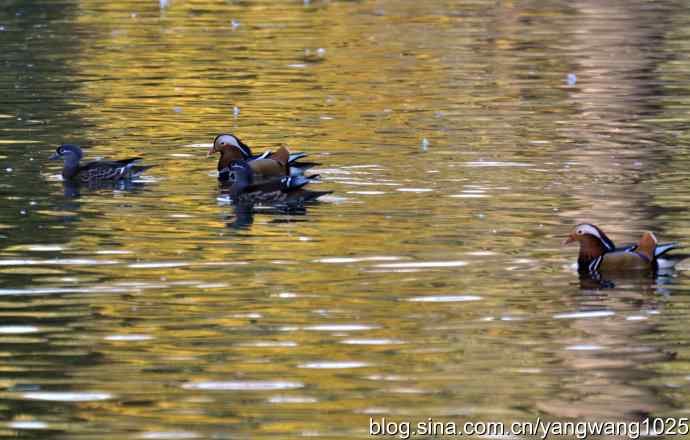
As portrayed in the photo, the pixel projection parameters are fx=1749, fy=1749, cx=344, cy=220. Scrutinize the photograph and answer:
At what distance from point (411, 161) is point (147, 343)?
9285mm

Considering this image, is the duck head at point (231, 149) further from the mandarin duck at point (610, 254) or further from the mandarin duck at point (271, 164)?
the mandarin duck at point (610, 254)

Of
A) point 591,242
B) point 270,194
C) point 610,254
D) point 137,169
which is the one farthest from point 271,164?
point 610,254

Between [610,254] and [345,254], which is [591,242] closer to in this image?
[610,254]

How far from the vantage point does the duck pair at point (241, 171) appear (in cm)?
1984

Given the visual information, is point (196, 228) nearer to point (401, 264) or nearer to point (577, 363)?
point (401, 264)

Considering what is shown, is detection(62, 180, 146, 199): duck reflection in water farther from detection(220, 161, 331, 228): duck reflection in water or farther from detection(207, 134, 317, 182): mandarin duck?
detection(220, 161, 331, 228): duck reflection in water

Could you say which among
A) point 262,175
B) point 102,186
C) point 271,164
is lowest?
point 102,186

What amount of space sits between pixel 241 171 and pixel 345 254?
3.95 m

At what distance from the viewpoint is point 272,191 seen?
1986 centimetres

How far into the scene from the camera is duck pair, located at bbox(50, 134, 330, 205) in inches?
781

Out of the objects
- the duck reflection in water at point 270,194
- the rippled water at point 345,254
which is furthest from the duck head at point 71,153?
the duck reflection in water at point 270,194

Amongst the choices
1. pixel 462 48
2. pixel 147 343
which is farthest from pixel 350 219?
pixel 462 48

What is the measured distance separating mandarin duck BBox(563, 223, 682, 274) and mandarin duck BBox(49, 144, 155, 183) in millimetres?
7090

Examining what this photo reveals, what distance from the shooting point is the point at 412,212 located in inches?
734
